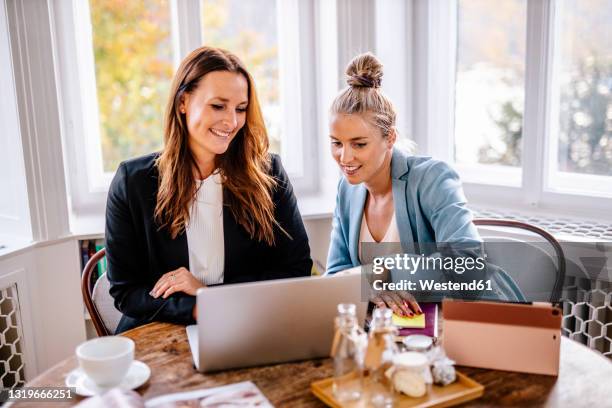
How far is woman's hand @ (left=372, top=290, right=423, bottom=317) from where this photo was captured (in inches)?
58.2

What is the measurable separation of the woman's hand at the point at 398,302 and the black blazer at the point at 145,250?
1.36 ft

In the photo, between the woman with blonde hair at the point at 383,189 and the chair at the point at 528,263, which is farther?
the chair at the point at 528,263

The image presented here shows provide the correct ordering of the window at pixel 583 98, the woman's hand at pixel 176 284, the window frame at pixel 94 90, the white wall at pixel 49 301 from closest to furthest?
the woman's hand at pixel 176 284, the white wall at pixel 49 301, the window at pixel 583 98, the window frame at pixel 94 90

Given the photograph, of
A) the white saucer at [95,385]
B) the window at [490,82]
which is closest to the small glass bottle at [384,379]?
the white saucer at [95,385]

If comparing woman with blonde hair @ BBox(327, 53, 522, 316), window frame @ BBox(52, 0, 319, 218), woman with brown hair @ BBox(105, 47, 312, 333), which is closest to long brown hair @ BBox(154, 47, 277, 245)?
woman with brown hair @ BBox(105, 47, 312, 333)

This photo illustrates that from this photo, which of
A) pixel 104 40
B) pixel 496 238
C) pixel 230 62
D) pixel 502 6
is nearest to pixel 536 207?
pixel 496 238

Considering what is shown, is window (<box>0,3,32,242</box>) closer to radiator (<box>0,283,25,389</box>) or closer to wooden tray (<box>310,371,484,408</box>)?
radiator (<box>0,283,25,389</box>)

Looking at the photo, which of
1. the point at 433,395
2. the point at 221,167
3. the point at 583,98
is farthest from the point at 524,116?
the point at 433,395

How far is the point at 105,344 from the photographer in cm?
121

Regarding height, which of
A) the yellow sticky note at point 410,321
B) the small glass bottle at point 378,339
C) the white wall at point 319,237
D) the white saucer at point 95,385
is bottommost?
the white wall at point 319,237

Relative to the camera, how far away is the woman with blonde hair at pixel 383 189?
5.90ft

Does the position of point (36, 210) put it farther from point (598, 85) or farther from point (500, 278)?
point (598, 85)

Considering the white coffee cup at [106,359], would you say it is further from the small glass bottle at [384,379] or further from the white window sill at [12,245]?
the white window sill at [12,245]

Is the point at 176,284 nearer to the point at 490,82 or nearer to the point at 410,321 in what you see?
the point at 410,321
